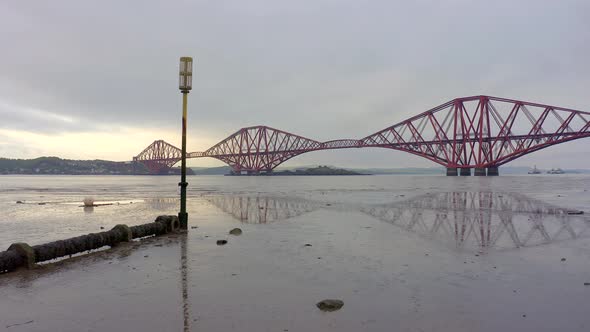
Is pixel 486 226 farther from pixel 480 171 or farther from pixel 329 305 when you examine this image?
pixel 480 171

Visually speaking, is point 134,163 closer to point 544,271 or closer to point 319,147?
point 319,147

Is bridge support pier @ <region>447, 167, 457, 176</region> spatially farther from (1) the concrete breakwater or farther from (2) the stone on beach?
(2) the stone on beach

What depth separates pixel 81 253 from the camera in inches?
317

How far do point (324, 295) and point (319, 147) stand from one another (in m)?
132

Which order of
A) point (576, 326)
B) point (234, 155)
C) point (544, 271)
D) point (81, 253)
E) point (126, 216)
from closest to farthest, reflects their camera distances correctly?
1. point (576, 326)
2. point (544, 271)
3. point (81, 253)
4. point (126, 216)
5. point (234, 155)

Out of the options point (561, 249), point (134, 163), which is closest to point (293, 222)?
point (561, 249)

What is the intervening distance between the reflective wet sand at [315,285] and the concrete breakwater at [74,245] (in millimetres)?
305

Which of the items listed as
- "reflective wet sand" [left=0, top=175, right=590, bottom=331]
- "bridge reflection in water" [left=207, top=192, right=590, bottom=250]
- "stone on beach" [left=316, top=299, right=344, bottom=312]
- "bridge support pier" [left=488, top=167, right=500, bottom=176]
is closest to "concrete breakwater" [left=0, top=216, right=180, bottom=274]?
"reflective wet sand" [left=0, top=175, right=590, bottom=331]

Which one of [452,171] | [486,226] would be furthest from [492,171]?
[486,226]

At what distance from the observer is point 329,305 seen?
15.0ft

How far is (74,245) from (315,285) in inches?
211

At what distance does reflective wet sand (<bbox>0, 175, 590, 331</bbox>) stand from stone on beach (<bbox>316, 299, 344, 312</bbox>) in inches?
4.4

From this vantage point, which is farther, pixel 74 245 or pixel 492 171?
pixel 492 171

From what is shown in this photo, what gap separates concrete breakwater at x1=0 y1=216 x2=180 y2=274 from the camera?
651 cm
